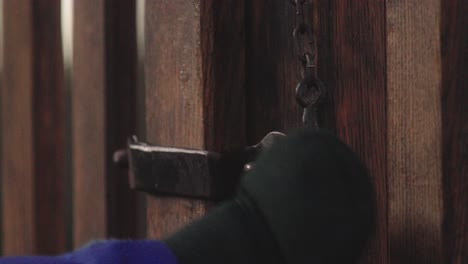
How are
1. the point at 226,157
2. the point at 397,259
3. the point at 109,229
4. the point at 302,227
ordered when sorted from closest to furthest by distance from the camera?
the point at 302,227 < the point at 397,259 < the point at 226,157 < the point at 109,229

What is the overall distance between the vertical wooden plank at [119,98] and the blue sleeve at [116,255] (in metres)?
0.54

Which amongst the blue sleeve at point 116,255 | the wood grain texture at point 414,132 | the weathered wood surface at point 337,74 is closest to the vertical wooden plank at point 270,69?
the weathered wood surface at point 337,74

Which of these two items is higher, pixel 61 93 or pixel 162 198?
pixel 61 93

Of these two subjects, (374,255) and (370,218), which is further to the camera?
(374,255)

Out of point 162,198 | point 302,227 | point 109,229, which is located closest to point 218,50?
point 162,198

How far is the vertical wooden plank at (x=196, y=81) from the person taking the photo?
0.83 meters

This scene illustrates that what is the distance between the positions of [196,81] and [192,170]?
11cm

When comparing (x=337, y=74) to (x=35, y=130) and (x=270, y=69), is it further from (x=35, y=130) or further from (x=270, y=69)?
(x=35, y=130)

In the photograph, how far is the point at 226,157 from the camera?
0.83m

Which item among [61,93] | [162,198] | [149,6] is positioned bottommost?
[162,198]

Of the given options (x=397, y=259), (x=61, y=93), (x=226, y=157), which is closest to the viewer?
(x=397, y=259)

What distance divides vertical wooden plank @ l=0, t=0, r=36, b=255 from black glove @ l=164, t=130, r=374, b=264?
0.77 metres
